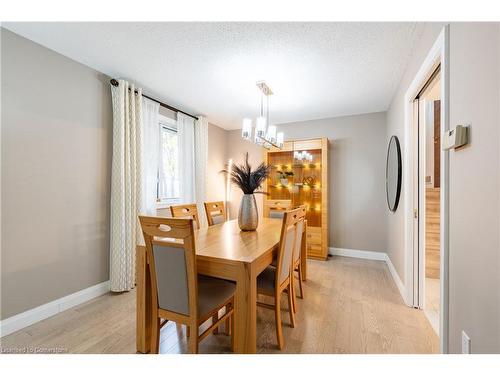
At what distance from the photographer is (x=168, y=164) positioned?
3412mm

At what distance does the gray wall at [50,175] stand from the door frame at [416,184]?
2989mm

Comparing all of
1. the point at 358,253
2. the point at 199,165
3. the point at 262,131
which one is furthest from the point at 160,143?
the point at 358,253

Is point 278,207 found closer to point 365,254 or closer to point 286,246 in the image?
point 286,246

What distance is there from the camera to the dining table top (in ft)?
4.74

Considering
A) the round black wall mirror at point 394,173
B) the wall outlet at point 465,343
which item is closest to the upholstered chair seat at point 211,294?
the wall outlet at point 465,343

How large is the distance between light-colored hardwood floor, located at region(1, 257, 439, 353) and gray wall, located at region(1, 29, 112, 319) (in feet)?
1.06

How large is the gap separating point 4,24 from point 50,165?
1107 millimetres

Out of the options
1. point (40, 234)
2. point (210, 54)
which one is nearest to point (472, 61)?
point (210, 54)

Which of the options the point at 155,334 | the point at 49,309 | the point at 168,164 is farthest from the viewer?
the point at 168,164

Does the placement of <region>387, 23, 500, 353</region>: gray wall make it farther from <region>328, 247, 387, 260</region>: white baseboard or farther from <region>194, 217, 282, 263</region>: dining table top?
<region>328, 247, 387, 260</region>: white baseboard

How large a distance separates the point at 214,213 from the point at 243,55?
179 cm

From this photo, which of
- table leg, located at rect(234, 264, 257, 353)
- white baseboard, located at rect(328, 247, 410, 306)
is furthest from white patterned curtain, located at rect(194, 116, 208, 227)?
table leg, located at rect(234, 264, 257, 353)

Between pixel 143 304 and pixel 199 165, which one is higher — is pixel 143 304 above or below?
below
